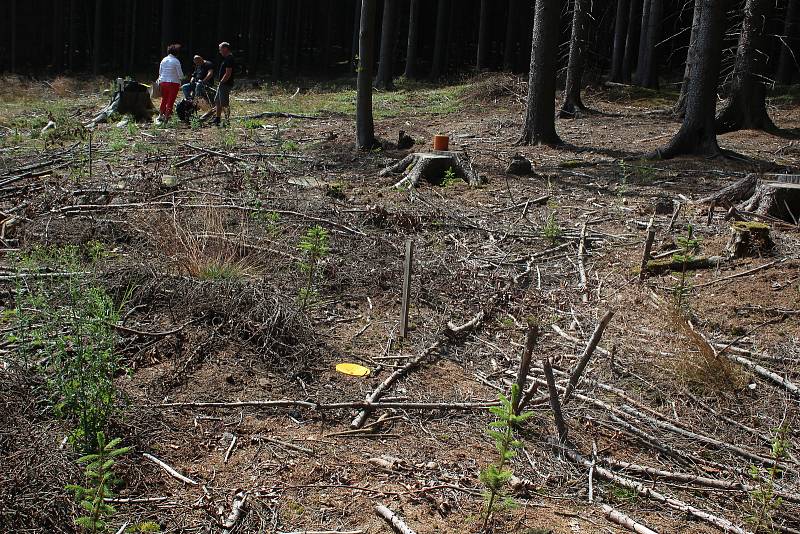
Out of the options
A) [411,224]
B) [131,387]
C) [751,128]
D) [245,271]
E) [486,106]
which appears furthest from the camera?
[486,106]

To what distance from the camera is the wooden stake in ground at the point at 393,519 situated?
345cm

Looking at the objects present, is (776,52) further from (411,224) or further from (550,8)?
(411,224)

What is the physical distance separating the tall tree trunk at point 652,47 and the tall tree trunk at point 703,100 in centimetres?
1088

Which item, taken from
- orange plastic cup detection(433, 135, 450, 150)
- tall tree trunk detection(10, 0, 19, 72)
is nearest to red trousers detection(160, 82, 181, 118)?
orange plastic cup detection(433, 135, 450, 150)

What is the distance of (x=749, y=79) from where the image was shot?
1357cm

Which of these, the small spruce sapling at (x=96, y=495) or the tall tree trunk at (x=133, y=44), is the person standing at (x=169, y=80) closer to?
the small spruce sapling at (x=96, y=495)

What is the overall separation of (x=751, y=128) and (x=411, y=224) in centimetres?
869

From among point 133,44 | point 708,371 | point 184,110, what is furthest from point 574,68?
point 133,44

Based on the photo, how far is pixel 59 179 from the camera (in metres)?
9.62

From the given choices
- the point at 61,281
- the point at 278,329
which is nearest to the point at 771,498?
the point at 278,329

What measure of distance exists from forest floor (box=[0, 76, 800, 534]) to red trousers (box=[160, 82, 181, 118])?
5716 mm

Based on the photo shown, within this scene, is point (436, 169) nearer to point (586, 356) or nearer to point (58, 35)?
point (586, 356)

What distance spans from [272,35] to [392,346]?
39.0m

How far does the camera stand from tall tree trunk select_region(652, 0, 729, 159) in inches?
457
